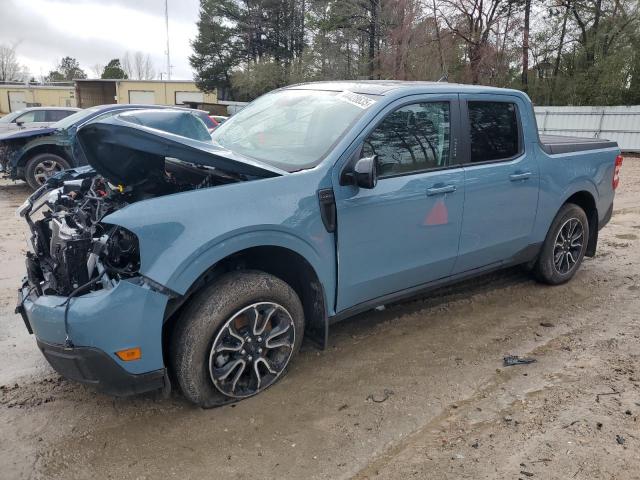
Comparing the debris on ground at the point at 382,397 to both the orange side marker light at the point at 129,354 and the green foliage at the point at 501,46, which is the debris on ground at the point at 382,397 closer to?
the orange side marker light at the point at 129,354

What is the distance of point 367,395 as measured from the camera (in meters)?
3.18

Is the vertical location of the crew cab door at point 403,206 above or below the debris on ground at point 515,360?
above

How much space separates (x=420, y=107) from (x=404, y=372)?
6.07ft

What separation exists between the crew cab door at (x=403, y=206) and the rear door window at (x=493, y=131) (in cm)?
22

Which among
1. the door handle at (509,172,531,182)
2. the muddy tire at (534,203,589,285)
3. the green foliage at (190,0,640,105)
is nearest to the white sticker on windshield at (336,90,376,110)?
the door handle at (509,172,531,182)

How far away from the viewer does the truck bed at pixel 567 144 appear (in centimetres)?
461

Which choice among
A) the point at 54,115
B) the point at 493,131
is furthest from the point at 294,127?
the point at 54,115

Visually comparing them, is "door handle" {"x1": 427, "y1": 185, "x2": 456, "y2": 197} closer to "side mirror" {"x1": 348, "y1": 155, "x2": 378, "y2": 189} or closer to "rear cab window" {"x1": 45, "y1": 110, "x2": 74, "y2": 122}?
"side mirror" {"x1": 348, "y1": 155, "x2": 378, "y2": 189}

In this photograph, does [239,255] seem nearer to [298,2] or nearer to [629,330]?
[629,330]

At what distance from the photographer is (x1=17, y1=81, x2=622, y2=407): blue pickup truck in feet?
8.56

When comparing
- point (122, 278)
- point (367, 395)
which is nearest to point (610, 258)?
point (367, 395)

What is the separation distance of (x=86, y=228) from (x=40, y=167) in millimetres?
8178

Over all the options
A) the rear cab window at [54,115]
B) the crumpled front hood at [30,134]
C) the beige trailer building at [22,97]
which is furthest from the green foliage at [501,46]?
the beige trailer building at [22,97]

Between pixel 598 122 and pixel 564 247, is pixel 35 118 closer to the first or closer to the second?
pixel 564 247
